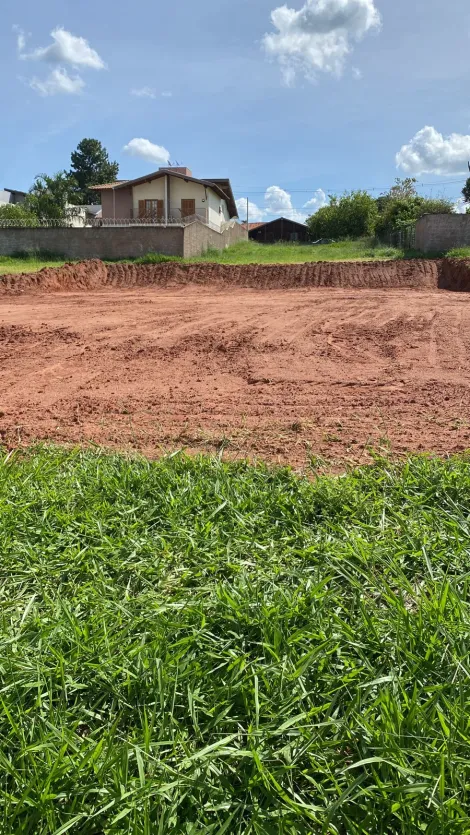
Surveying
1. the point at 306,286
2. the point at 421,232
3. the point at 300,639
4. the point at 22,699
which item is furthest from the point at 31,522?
the point at 421,232

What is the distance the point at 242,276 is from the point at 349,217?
31.5m

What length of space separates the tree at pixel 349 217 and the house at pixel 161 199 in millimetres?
11010

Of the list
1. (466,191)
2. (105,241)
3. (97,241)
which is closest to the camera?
(105,241)

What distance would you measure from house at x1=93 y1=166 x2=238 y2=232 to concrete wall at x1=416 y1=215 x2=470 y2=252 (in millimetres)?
19428

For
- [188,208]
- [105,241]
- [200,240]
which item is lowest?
[105,241]

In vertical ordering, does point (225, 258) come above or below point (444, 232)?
below

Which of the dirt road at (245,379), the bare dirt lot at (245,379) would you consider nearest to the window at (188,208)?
the bare dirt lot at (245,379)

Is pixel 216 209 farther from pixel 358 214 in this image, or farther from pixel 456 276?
pixel 456 276

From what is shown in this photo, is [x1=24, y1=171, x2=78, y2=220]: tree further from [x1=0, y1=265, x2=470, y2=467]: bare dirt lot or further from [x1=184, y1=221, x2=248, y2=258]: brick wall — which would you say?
[x1=0, y1=265, x2=470, y2=467]: bare dirt lot

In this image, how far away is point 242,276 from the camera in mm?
19141

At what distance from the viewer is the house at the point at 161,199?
3997 cm

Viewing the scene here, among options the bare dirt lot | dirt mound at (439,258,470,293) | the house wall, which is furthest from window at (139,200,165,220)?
the bare dirt lot

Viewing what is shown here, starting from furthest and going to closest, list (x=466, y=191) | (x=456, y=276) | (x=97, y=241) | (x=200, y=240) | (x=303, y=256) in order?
(x=466, y=191) < (x=200, y=240) < (x=303, y=256) < (x=97, y=241) < (x=456, y=276)

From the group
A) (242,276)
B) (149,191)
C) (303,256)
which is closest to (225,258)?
(303,256)
